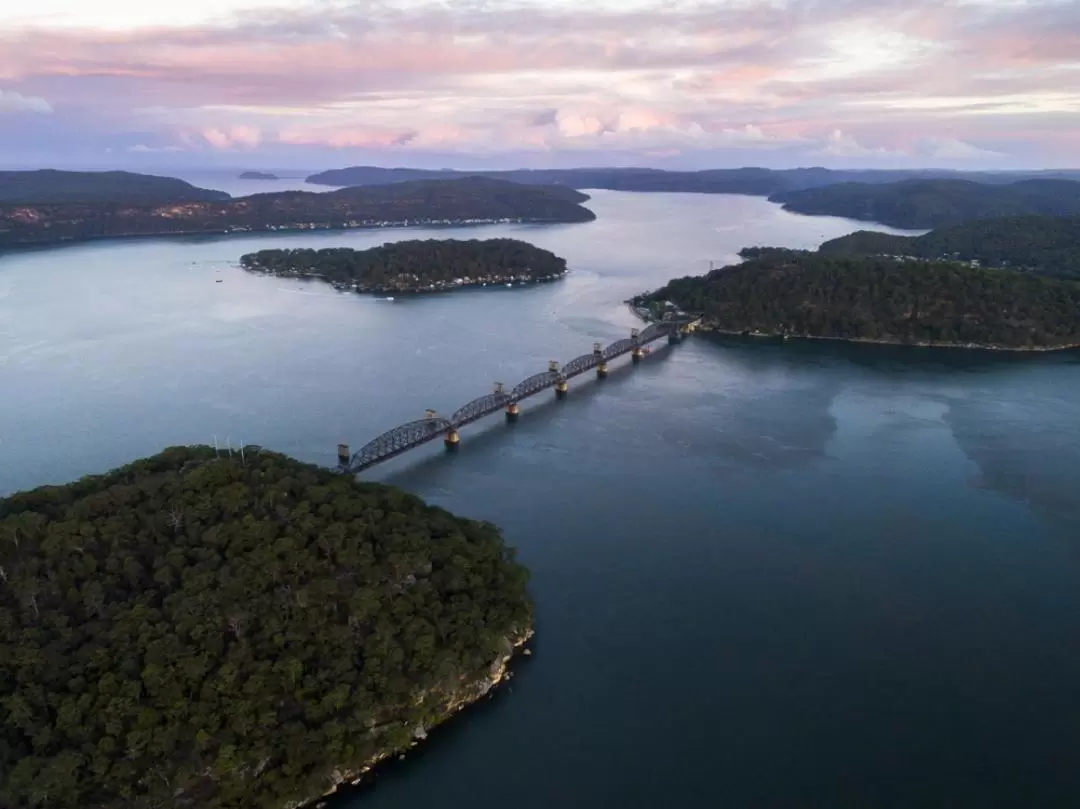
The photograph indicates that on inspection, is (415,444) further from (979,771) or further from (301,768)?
(979,771)

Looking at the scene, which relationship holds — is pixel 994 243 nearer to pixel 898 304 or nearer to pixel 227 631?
pixel 898 304

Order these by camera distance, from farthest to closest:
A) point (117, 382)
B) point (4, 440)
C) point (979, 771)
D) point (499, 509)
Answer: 1. point (117, 382)
2. point (4, 440)
3. point (499, 509)
4. point (979, 771)

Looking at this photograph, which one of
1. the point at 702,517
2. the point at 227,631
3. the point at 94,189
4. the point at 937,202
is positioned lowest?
the point at 702,517

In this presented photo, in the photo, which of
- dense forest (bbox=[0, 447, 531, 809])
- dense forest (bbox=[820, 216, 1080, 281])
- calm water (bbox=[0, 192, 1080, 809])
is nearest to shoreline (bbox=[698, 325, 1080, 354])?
calm water (bbox=[0, 192, 1080, 809])

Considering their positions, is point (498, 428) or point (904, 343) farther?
point (904, 343)

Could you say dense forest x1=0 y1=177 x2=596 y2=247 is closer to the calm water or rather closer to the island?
the island

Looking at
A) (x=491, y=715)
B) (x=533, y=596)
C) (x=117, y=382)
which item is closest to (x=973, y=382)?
(x=533, y=596)

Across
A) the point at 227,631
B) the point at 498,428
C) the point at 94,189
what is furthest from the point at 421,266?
the point at 94,189
